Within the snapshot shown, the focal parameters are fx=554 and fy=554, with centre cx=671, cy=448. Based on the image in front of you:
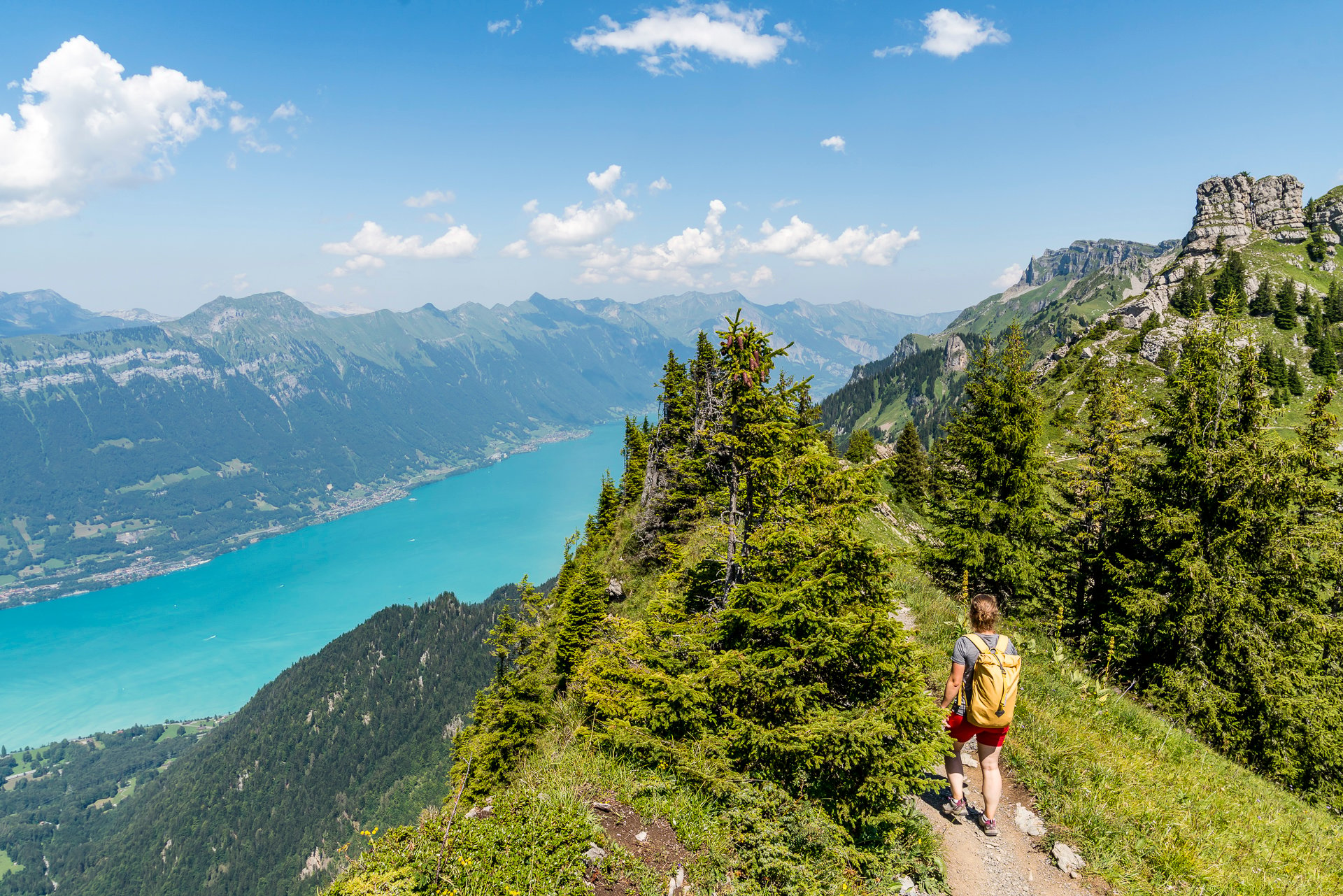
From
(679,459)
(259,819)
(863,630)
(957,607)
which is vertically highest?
(679,459)

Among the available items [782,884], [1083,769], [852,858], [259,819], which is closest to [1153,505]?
[1083,769]

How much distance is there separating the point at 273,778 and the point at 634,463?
494 ft

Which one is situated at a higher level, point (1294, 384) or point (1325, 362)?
point (1325, 362)

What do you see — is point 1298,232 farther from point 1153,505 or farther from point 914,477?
point 1153,505

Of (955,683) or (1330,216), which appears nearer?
(955,683)

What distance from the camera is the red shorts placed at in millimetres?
7117

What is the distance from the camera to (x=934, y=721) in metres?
7.17

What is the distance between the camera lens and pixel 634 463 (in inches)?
2032

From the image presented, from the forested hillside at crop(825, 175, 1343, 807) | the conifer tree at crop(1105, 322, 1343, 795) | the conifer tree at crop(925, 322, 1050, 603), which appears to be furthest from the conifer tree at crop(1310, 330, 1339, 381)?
the conifer tree at crop(1105, 322, 1343, 795)

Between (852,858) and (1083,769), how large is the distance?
439cm

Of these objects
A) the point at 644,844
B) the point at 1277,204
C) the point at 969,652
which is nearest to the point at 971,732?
the point at 969,652

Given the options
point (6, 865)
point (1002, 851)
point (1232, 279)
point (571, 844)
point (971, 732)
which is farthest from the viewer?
point (6, 865)

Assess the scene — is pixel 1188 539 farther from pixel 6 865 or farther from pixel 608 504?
pixel 6 865

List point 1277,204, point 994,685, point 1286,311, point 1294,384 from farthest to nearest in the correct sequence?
point 1277,204, point 1286,311, point 1294,384, point 994,685
